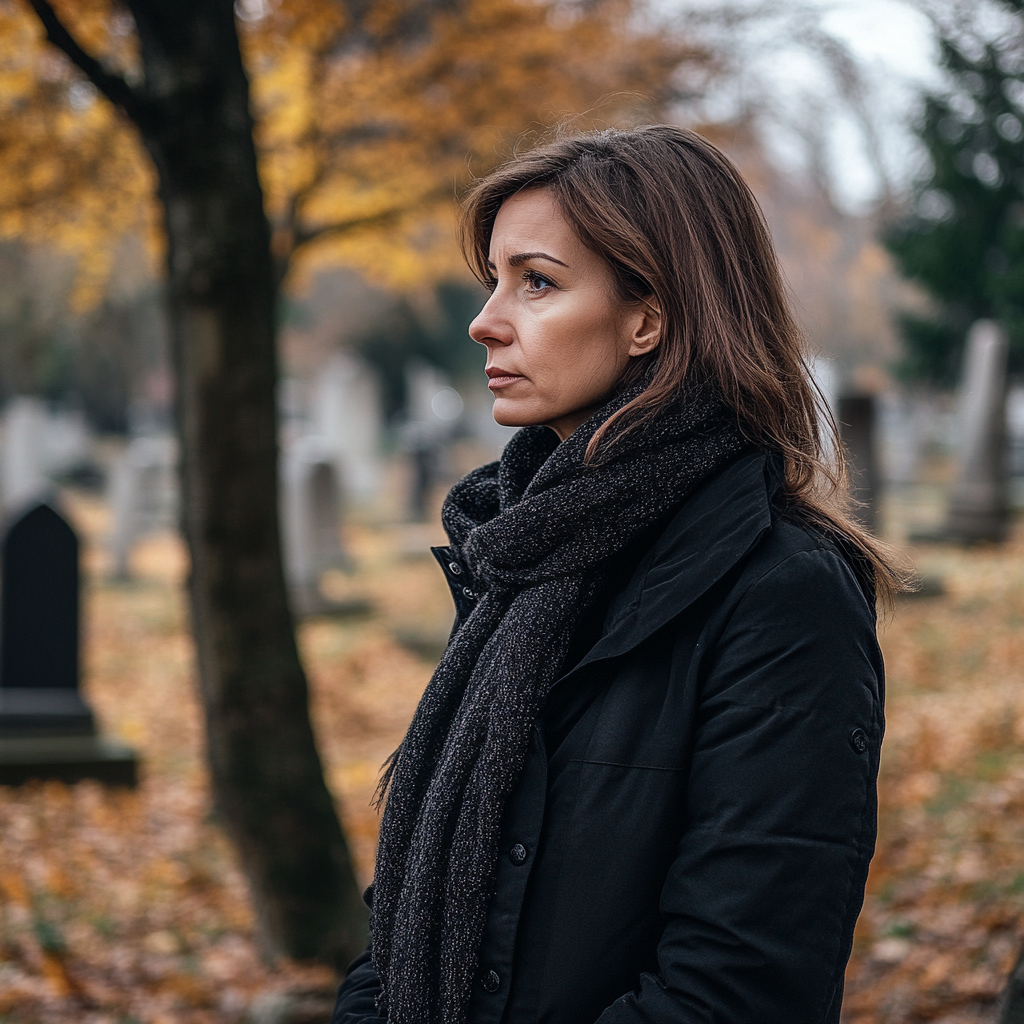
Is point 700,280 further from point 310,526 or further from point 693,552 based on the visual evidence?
point 310,526

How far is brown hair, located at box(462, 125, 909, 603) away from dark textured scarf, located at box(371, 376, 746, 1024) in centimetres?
5

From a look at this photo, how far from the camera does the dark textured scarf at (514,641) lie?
149cm

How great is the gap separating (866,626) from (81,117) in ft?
28.0

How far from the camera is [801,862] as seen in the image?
4.24ft

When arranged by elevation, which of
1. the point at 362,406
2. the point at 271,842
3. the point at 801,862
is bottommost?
the point at 271,842

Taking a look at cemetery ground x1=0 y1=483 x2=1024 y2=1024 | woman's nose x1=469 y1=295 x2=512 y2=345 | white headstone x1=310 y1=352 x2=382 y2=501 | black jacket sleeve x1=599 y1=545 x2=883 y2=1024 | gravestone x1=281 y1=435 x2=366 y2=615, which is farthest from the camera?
white headstone x1=310 y1=352 x2=382 y2=501

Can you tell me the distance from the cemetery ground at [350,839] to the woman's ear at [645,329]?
1.09 m

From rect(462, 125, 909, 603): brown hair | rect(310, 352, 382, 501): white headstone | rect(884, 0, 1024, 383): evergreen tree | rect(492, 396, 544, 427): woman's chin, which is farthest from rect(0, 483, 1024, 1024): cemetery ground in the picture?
rect(310, 352, 382, 501): white headstone

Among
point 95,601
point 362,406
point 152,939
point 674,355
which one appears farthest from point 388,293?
point 674,355

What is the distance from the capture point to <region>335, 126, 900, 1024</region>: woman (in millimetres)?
1312

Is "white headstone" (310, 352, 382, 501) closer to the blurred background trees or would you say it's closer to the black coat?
the blurred background trees

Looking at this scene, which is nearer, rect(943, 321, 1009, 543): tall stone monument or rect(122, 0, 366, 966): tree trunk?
rect(122, 0, 366, 966): tree trunk

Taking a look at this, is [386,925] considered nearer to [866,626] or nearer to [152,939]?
[866,626]

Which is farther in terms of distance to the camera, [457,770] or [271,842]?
[271,842]
